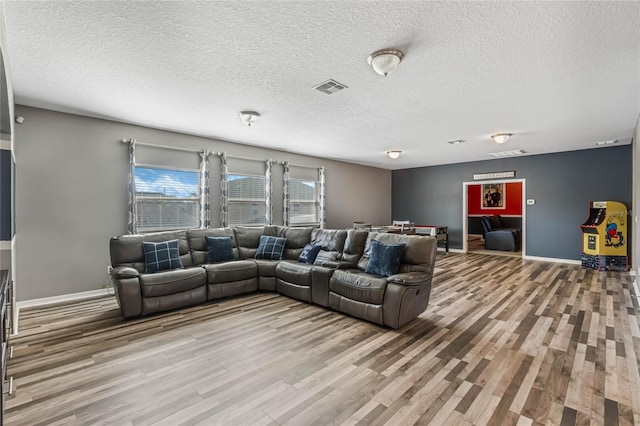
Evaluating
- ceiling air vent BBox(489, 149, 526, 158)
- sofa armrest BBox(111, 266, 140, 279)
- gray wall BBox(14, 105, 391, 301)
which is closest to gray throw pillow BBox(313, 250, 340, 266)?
sofa armrest BBox(111, 266, 140, 279)

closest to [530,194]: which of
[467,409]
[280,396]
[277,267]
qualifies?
[277,267]

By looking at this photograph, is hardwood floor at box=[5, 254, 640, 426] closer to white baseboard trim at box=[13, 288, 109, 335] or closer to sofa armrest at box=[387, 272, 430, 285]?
white baseboard trim at box=[13, 288, 109, 335]

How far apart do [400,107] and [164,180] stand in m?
4.04

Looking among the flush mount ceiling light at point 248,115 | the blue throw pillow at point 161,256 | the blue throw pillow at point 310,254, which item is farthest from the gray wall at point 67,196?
the blue throw pillow at point 310,254

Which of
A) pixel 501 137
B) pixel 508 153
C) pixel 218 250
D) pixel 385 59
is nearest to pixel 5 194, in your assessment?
pixel 218 250

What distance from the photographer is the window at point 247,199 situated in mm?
6113

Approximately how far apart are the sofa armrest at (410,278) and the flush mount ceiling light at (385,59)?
81.8 inches

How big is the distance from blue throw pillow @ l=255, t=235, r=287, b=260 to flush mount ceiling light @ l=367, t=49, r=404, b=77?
10.6ft

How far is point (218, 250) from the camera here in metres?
4.72

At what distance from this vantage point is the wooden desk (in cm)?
801

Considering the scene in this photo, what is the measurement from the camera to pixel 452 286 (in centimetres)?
500

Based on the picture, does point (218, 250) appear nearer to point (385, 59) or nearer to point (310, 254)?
point (310, 254)

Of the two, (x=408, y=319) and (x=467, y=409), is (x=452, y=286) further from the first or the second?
(x=467, y=409)

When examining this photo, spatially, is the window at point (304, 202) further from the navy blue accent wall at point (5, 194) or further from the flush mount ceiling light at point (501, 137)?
the navy blue accent wall at point (5, 194)
